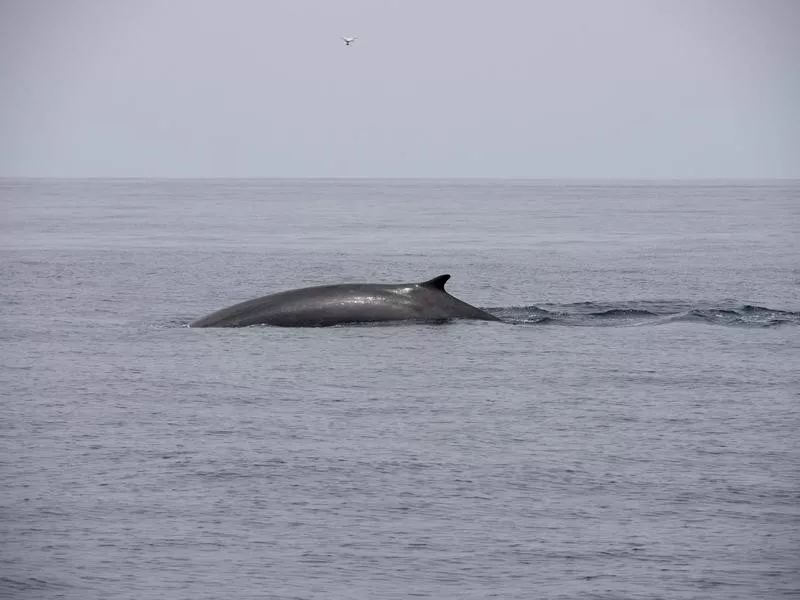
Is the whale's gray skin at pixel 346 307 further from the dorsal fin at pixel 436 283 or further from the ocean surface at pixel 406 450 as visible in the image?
the ocean surface at pixel 406 450

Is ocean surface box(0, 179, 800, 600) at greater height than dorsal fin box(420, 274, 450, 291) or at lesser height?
lesser

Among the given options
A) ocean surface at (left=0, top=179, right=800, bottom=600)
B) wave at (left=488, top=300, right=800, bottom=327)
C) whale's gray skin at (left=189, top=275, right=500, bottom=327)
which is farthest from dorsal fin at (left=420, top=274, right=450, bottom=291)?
wave at (left=488, top=300, right=800, bottom=327)

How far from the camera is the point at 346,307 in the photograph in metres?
19.8

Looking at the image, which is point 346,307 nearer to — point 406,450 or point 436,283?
point 436,283

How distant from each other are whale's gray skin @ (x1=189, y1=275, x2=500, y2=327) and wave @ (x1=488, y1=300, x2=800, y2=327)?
5.64 ft

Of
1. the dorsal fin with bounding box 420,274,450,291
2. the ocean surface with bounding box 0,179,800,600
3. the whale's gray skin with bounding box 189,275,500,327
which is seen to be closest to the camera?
the ocean surface with bounding box 0,179,800,600

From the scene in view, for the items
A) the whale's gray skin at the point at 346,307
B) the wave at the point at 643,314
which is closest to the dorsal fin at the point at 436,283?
the whale's gray skin at the point at 346,307

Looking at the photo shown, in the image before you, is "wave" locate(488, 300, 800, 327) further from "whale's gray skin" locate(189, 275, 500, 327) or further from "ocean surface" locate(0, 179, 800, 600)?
"whale's gray skin" locate(189, 275, 500, 327)

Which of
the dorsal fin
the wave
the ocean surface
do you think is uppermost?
the dorsal fin

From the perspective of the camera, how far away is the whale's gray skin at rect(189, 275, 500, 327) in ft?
64.3

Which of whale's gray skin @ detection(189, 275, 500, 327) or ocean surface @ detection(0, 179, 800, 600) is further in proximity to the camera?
whale's gray skin @ detection(189, 275, 500, 327)

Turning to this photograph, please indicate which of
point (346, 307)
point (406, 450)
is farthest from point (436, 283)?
point (406, 450)

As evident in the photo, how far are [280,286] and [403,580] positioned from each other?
1985 centimetres

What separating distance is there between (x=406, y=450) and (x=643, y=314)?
11.1m
